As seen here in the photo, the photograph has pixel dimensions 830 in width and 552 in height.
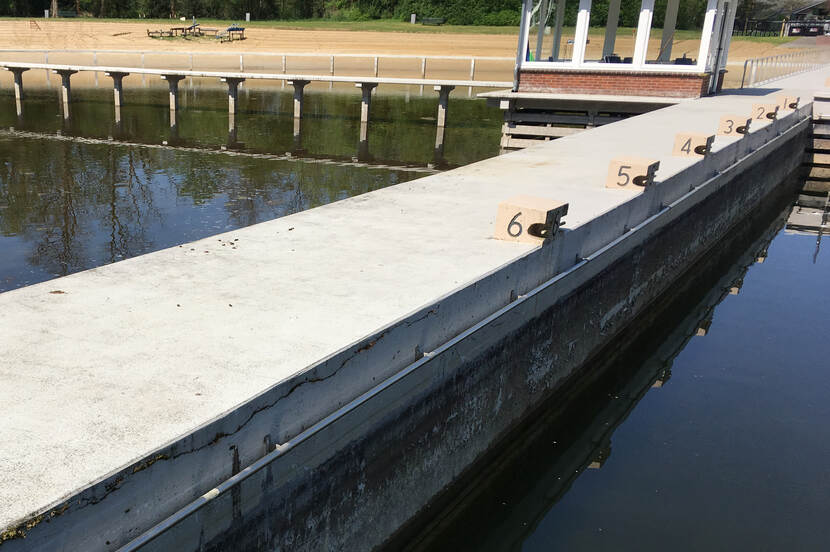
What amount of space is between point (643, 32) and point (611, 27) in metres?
1.89

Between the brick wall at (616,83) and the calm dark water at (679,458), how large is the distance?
9.79 metres

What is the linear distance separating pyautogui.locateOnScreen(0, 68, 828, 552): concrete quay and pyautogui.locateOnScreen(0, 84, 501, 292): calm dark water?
4.23 meters

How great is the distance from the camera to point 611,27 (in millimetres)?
19469

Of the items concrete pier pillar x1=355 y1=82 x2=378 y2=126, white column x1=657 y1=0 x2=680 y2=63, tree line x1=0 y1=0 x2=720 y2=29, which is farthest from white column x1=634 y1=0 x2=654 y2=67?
tree line x1=0 y1=0 x2=720 y2=29

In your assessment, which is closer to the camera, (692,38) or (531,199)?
(531,199)

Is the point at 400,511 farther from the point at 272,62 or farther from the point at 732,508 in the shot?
the point at 272,62

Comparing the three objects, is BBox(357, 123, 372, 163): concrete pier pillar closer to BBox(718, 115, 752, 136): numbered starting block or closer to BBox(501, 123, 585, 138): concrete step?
BBox(501, 123, 585, 138): concrete step

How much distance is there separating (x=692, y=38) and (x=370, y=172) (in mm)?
8839

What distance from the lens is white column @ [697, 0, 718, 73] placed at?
709 inches

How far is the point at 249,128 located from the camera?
71.0ft

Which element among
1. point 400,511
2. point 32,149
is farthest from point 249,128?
point 400,511

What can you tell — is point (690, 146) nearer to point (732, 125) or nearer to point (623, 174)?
point (732, 125)

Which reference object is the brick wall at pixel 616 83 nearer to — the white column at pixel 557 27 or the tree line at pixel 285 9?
the white column at pixel 557 27

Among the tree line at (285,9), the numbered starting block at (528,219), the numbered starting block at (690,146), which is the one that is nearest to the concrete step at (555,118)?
the numbered starting block at (690,146)
